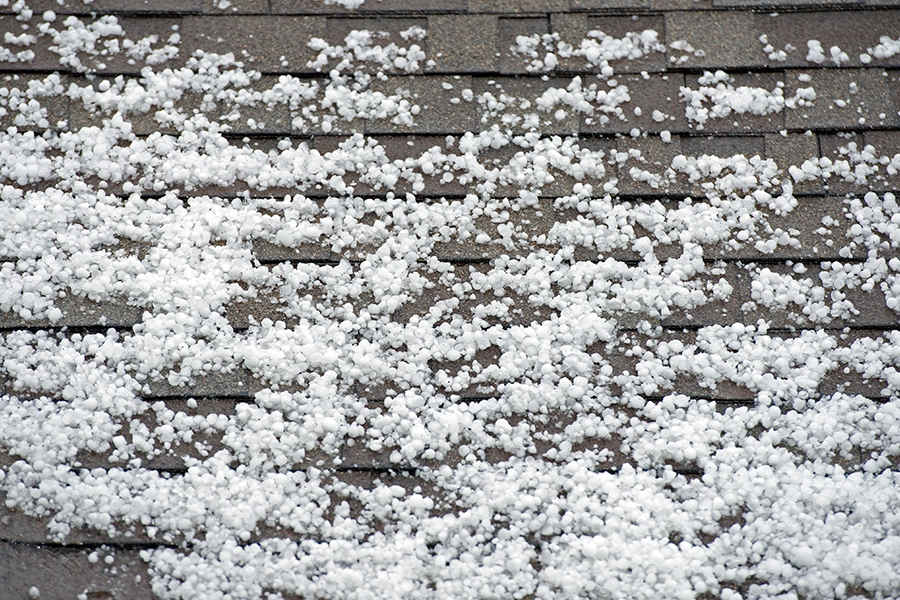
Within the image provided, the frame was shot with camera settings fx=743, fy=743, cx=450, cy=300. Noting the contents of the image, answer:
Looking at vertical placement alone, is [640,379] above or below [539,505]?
above

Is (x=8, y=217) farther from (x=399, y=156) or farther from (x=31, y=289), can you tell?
(x=399, y=156)

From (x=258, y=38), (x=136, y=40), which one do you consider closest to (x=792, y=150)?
(x=258, y=38)

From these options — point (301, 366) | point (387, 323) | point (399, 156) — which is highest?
point (399, 156)

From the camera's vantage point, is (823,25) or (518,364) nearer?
(518,364)

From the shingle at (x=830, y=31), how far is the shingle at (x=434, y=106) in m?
0.84

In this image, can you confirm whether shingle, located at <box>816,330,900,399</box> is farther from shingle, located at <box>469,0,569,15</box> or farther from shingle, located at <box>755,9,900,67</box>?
shingle, located at <box>469,0,569,15</box>

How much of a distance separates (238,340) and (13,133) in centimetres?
85

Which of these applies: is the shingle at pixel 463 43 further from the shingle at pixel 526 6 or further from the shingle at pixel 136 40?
the shingle at pixel 136 40

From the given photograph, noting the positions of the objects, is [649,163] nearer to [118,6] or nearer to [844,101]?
[844,101]

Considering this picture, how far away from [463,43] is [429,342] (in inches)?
32.7

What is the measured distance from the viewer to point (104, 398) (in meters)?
1.88

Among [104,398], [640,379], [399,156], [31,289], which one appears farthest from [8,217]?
[640,379]

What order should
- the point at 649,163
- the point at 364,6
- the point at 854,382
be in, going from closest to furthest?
1. the point at 854,382
2. the point at 649,163
3. the point at 364,6

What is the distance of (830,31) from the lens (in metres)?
2.04
